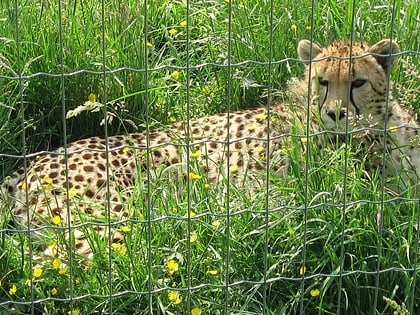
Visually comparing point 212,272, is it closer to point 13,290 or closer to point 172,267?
point 172,267

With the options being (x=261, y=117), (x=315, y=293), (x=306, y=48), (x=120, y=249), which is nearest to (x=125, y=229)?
(x=120, y=249)

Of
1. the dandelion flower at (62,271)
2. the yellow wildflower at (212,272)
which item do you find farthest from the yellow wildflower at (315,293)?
the dandelion flower at (62,271)

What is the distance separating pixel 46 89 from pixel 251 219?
69.6 inches

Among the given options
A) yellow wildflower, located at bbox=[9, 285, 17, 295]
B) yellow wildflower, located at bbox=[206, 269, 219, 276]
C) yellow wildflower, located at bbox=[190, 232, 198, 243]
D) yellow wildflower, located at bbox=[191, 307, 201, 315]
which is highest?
yellow wildflower, located at bbox=[190, 232, 198, 243]

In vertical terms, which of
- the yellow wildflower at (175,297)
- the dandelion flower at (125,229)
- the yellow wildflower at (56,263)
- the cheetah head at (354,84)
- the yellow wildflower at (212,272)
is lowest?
the yellow wildflower at (175,297)

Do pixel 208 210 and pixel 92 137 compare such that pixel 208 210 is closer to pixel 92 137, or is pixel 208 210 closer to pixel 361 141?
pixel 361 141

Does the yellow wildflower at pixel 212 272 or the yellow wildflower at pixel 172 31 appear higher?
the yellow wildflower at pixel 172 31

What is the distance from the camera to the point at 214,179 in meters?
4.48

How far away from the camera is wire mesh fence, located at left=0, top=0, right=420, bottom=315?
345 centimetres

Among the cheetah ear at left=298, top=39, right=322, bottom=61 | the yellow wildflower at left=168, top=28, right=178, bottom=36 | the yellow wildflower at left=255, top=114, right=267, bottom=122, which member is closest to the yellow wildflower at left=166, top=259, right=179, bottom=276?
the yellow wildflower at left=255, top=114, right=267, bottom=122

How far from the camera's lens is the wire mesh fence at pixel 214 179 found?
3.45 metres

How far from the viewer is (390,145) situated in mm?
4414

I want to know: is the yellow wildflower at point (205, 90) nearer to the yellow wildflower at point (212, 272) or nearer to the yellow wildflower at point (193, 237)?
the yellow wildflower at point (193, 237)

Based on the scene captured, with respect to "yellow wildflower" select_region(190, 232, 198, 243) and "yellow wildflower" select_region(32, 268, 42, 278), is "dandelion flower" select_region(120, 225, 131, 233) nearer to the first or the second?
"yellow wildflower" select_region(190, 232, 198, 243)
